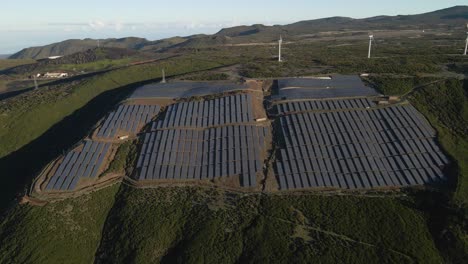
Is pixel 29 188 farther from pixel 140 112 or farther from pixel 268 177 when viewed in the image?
pixel 268 177

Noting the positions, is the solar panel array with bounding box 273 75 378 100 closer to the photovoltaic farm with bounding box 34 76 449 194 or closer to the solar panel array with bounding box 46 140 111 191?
the photovoltaic farm with bounding box 34 76 449 194

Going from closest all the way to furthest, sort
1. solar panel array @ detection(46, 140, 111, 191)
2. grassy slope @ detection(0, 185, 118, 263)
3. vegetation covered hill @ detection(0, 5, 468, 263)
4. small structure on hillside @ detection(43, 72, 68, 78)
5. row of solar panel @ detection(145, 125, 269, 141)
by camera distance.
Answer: vegetation covered hill @ detection(0, 5, 468, 263)
grassy slope @ detection(0, 185, 118, 263)
solar panel array @ detection(46, 140, 111, 191)
row of solar panel @ detection(145, 125, 269, 141)
small structure on hillside @ detection(43, 72, 68, 78)

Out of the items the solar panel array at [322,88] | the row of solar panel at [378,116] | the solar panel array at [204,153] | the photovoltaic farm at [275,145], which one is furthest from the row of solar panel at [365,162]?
the solar panel array at [322,88]

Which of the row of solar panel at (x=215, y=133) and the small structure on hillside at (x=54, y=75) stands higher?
the row of solar panel at (x=215, y=133)

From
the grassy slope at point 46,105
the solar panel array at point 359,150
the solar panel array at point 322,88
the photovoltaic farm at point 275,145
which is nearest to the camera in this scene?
the solar panel array at point 359,150

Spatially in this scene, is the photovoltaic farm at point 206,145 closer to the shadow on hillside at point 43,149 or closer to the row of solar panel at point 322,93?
the row of solar panel at point 322,93

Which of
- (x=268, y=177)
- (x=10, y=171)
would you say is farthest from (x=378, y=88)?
(x=10, y=171)

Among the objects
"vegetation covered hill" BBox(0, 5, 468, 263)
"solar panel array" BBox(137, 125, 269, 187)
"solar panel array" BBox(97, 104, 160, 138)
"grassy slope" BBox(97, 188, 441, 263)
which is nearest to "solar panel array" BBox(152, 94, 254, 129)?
"solar panel array" BBox(137, 125, 269, 187)

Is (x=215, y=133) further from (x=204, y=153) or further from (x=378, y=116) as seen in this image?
(x=378, y=116)
